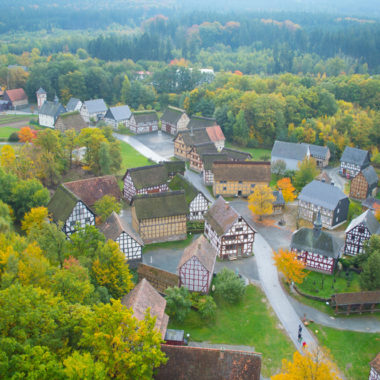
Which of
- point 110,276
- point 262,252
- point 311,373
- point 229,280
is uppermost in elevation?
point 311,373

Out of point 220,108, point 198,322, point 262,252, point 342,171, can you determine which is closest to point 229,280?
point 198,322

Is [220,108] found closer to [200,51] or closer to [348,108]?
[348,108]

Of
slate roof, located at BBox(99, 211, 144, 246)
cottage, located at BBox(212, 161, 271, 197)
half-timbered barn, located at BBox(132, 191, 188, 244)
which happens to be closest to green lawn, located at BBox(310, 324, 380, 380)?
slate roof, located at BBox(99, 211, 144, 246)

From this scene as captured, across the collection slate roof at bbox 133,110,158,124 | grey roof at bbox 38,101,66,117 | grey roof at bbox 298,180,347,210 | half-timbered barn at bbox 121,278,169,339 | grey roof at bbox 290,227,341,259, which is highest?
half-timbered barn at bbox 121,278,169,339

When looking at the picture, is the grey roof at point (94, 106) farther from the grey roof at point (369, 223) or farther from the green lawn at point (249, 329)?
the green lawn at point (249, 329)

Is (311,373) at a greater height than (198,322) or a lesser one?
greater

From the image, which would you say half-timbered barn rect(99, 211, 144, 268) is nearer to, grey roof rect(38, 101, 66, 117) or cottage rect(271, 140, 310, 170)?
cottage rect(271, 140, 310, 170)

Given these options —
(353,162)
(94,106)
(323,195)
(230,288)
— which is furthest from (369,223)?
(94,106)
